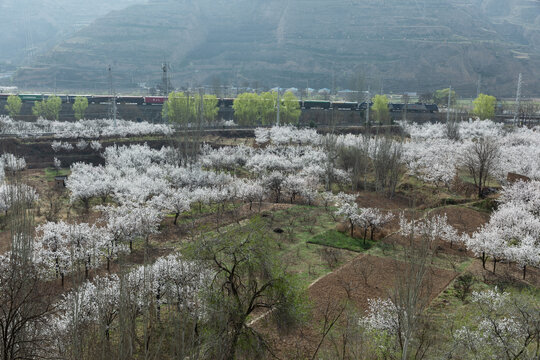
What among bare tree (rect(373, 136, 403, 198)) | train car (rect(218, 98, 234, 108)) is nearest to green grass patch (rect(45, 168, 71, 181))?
bare tree (rect(373, 136, 403, 198))

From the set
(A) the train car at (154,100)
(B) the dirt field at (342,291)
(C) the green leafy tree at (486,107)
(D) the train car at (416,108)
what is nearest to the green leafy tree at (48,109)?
(A) the train car at (154,100)

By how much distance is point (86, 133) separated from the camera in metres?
56.2

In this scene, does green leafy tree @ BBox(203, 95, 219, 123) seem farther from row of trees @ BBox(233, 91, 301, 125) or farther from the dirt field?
the dirt field

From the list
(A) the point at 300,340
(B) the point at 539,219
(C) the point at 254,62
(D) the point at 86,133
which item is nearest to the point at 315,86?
(C) the point at 254,62

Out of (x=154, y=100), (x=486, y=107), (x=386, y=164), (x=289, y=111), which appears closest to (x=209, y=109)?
(x=289, y=111)

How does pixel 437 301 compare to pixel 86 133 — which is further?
pixel 86 133

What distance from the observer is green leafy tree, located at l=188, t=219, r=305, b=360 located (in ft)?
42.0

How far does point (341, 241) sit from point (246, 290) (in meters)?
12.8

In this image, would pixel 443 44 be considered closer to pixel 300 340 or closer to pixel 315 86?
pixel 315 86

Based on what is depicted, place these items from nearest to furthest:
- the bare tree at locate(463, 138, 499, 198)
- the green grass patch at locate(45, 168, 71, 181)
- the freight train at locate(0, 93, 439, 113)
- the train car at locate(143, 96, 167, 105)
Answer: the bare tree at locate(463, 138, 499, 198), the green grass patch at locate(45, 168, 71, 181), the freight train at locate(0, 93, 439, 113), the train car at locate(143, 96, 167, 105)

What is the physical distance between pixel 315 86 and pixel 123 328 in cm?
16179

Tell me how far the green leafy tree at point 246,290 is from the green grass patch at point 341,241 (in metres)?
10.9

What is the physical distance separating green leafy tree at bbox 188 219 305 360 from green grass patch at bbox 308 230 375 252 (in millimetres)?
10940

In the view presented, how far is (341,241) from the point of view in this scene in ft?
85.4
